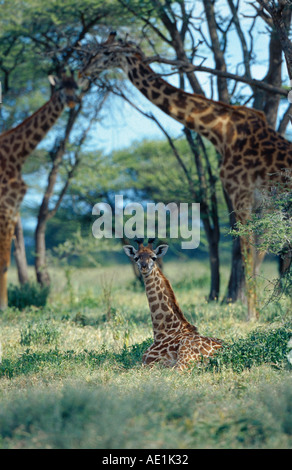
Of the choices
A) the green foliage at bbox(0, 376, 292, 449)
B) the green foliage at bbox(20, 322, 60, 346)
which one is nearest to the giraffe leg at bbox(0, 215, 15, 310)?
the green foliage at bbox(20, 322, 60, 346)

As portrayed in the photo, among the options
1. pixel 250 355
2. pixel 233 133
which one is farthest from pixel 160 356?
pixel 233 133

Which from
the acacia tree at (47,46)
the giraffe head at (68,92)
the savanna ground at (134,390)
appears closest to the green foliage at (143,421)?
the savanna ground at (134,390)

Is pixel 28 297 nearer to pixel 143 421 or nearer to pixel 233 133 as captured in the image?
pixel 233 133

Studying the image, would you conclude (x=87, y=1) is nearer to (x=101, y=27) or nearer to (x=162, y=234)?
(x=101, y=27)

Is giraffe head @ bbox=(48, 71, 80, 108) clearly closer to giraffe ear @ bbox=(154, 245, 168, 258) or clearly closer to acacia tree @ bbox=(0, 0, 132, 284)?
acacia tree @ bbox=(0, 0, 132, 284)

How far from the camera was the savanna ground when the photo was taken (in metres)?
3.83

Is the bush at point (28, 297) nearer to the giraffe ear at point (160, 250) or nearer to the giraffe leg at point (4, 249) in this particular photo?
the giraffe leg at point (4, 249)

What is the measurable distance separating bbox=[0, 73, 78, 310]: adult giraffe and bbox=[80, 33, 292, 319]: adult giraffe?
1.41 metres

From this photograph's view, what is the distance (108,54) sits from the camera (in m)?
9.30

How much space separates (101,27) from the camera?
1270cm

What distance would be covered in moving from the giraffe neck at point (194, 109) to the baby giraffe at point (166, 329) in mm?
3108

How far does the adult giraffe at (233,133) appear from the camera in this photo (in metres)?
8.52

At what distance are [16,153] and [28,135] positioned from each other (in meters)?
0.38
